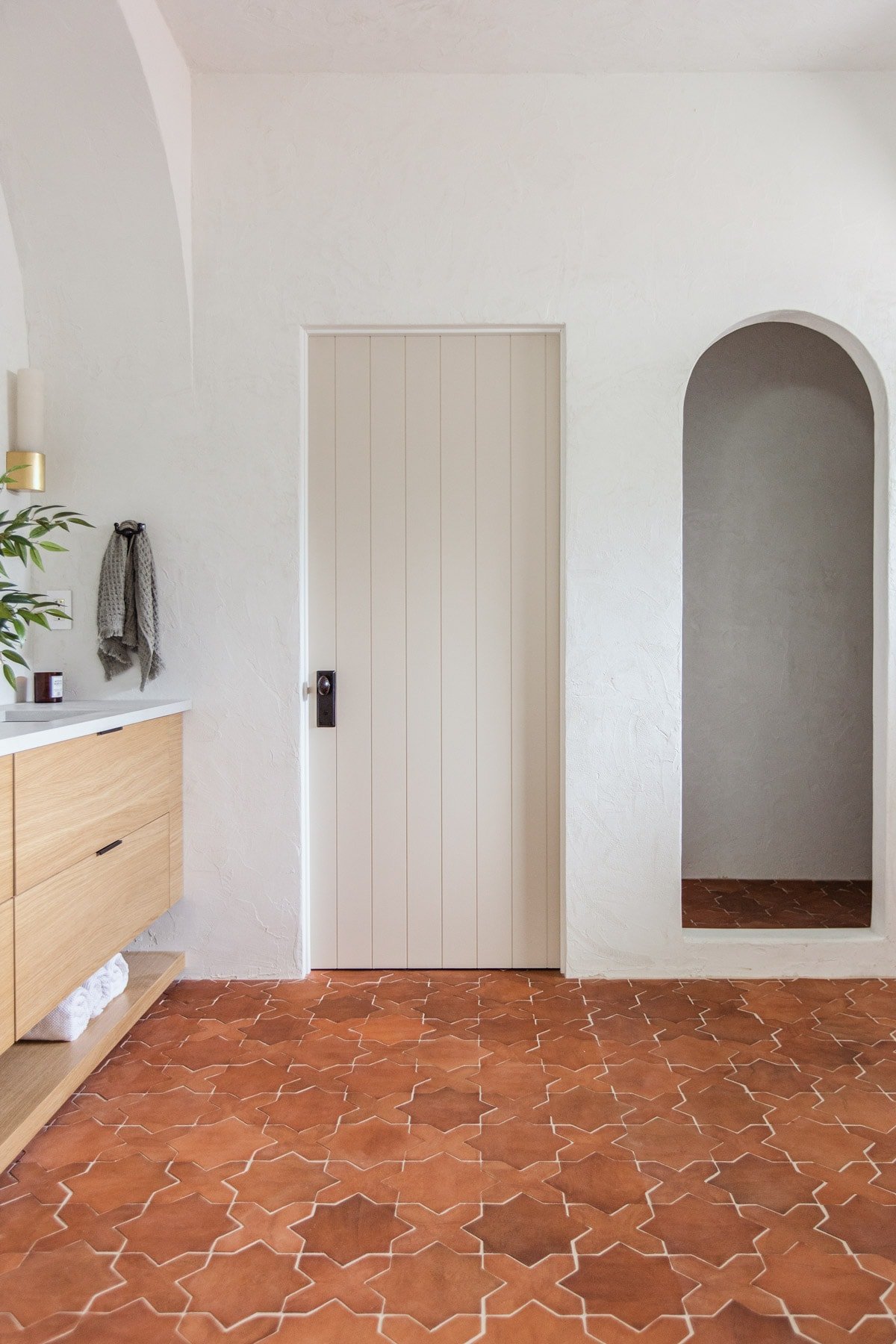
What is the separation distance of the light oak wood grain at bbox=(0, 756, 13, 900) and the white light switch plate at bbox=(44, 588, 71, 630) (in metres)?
1.23

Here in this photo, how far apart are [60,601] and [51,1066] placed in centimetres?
150

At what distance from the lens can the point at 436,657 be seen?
3066 mm

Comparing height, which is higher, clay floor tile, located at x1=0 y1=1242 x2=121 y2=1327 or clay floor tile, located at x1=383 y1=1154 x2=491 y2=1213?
clay floor tile, located at x1=383 y1=1154 x2=491 y2=1213

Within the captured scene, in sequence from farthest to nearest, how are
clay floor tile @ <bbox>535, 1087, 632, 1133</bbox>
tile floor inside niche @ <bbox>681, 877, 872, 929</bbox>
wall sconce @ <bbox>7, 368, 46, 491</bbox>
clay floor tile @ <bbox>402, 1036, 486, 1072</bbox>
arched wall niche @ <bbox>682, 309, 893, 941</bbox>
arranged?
tile floor inside niche @ <bbox>681, 877, 872, 929</bbox> < arched wall niche @ <bbox>682, 309, 893, 941</bbox> < wall sconce @ <bbox>7, 368, 46, 491</bbox> < clay floor tile @ <bbox>402, 1036, 486, 1072</bbox> < clay floor tile @ <bbox>535, 1087, 632, 1133</bbox>

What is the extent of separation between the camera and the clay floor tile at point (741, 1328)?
1.43 meters

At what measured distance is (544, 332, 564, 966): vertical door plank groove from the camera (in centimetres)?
305

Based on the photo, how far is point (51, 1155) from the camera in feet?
6.39

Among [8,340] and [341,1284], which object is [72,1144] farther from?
[8,340]

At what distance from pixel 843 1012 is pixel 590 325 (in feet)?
7.63

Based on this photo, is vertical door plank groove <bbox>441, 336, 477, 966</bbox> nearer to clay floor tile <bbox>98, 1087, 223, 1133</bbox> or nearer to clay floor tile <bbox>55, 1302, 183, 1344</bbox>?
clay floor tile <bbox>98, 1087, 223, 1133</bbox>

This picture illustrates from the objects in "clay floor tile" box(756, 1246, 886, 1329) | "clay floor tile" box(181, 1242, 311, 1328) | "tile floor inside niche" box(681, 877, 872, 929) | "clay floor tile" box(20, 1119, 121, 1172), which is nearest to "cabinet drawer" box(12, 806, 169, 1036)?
"clay floor tile" box(20, 1119, 121, 1172)

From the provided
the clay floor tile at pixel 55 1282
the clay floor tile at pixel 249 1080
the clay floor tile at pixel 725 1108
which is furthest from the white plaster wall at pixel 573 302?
the clay floor tile at pixel 55 1282

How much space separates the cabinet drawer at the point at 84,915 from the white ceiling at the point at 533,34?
2441 mm

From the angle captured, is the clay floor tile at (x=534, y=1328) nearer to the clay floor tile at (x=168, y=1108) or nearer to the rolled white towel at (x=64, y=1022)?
the clay floor tile at (x=168, y=1108)
